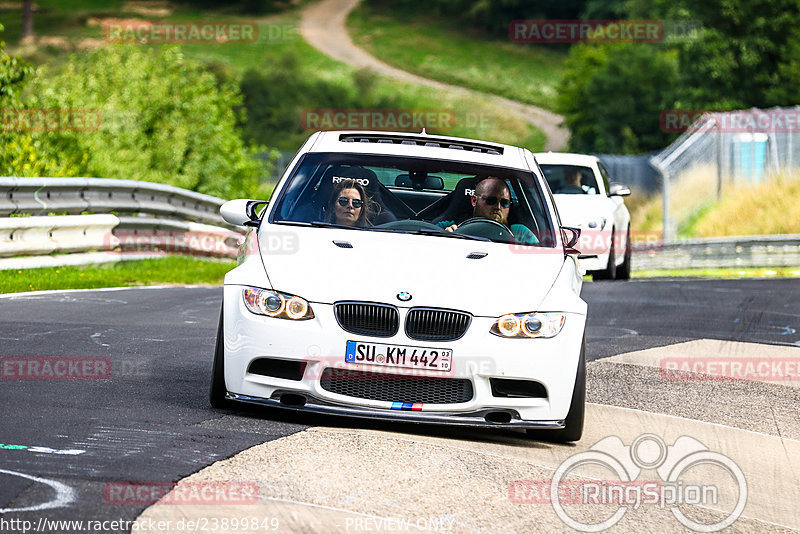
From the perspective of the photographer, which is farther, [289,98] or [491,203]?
[289,98]

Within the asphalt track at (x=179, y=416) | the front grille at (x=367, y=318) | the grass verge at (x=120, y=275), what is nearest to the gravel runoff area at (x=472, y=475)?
the asphalt track at (x=179, y=416)

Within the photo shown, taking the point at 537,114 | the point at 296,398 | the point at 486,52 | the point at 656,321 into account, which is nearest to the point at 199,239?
the point at 656,321

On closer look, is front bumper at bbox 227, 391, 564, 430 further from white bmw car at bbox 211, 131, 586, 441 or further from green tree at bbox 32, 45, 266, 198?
green tree at bbox 32, 45, 266, 198

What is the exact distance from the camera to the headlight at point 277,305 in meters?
6.69

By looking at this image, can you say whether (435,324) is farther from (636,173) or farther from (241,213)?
(636,173)

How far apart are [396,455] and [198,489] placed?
1.17 m

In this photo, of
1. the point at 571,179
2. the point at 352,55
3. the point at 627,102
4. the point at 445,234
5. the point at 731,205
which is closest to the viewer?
the point at 445,234

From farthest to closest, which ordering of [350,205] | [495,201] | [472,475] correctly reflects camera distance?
[495,201]
[350,205]
[472,475]

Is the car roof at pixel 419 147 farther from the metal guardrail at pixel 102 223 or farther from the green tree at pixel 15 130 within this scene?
the green tree at pixel 15 130

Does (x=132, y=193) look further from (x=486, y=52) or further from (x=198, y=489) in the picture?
(x=486, y=52)

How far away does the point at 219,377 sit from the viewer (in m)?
6.95

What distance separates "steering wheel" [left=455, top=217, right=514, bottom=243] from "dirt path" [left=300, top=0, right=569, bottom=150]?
2650 inches

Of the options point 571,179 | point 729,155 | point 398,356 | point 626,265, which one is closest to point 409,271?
point 398,356

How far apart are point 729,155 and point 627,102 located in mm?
34415
